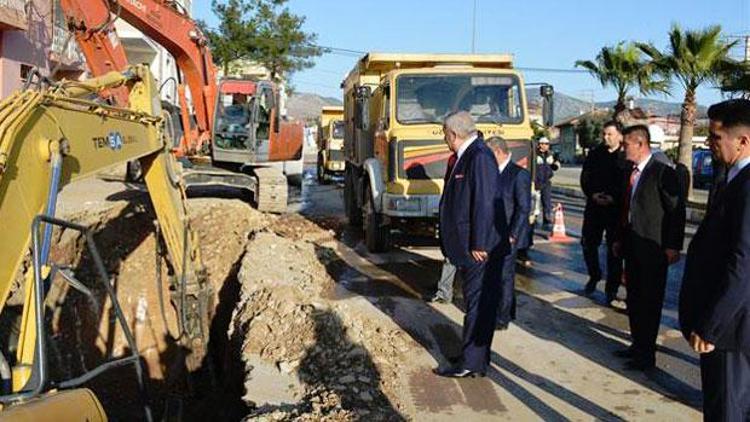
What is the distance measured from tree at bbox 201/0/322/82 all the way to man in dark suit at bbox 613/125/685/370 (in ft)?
104

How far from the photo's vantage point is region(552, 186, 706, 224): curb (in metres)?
18.6

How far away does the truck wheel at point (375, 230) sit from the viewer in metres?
11.2

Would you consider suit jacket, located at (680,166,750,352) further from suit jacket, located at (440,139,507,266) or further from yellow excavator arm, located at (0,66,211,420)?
yellow excavator arm, located at (0,66,211,420)

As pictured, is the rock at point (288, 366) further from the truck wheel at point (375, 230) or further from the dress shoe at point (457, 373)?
the truck wheel at point (375, 230)

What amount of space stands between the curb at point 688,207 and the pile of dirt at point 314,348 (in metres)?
12.1

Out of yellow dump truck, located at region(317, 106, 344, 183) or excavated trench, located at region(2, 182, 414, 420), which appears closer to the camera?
excavated trench, located at region(2, 182, 414, 420)

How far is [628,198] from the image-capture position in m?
6.66

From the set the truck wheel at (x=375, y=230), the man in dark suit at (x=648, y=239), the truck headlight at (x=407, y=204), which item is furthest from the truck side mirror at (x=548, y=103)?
the man in dark suit at (x=648, y=239)

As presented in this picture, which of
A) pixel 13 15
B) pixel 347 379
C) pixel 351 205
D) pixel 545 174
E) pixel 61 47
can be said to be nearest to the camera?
pixel 347 379

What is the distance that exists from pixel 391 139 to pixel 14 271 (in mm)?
7291

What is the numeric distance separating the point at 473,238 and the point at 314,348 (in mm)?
1540

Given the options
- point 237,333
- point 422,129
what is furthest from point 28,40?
point 237,333

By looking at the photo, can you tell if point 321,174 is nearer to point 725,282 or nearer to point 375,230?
point 375,230

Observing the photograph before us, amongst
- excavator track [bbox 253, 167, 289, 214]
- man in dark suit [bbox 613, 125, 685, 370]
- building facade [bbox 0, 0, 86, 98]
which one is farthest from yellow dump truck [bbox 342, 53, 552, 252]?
building facade [bbox 0, 0, 86, 98]
